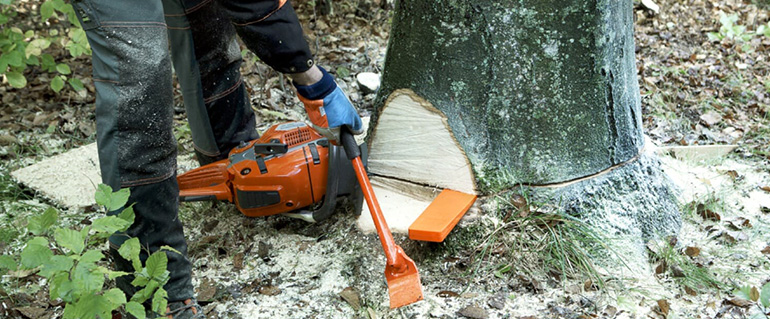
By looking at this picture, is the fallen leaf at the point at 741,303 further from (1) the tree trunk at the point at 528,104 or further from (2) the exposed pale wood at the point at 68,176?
(2) the exposed pale wood at the point at 68,176

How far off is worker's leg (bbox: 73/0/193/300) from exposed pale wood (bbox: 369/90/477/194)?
2.78 feet

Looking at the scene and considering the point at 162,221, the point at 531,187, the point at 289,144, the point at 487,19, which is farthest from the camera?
the point at 289,144

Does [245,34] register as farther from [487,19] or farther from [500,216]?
[500,216]

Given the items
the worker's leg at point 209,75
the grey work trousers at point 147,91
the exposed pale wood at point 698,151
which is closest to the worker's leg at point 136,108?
the grey work trousers at point 147,91

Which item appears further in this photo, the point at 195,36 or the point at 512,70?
the point at 195,36

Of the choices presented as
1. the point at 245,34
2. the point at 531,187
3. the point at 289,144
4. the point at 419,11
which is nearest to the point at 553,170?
the point at 531,187

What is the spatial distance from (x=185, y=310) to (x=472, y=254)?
1037 millimetres

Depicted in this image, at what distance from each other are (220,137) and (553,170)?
1.53 metres

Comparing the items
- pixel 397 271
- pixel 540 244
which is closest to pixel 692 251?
pixel 540 244

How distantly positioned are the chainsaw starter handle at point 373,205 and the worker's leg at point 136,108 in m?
0.63

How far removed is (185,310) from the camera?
6.54 ft

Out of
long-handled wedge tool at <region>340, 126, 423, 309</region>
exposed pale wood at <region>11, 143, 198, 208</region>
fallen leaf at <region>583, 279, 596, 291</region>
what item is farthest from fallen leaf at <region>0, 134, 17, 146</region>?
fallen leaf at <region>583, 279, 596, 291</region>

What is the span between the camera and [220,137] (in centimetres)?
276

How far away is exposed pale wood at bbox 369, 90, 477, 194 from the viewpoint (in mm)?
2234
